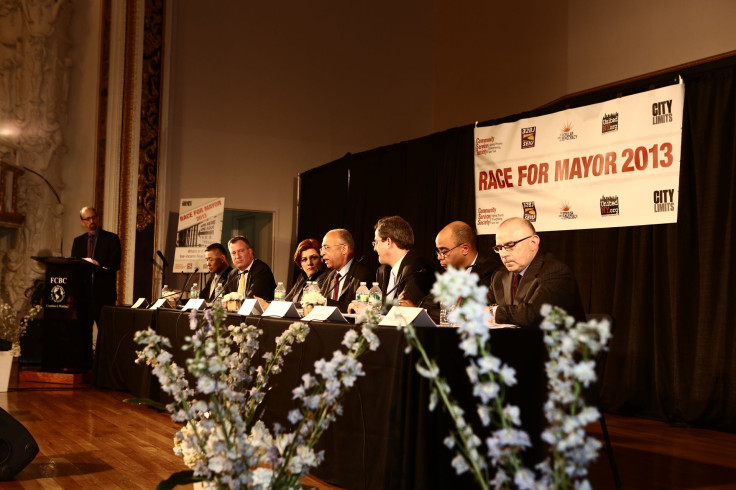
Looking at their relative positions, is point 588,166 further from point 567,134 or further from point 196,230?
point 196,230

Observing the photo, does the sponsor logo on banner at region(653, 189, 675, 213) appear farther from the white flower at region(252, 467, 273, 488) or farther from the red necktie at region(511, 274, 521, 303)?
the white flower at region(252, 467, 273, 488)

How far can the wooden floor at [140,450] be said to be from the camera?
2852 mm

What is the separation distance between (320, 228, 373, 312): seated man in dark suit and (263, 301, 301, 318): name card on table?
0.92 m

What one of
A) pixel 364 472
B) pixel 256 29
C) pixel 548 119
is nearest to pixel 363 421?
pixel 364 472

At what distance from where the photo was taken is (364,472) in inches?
93.9

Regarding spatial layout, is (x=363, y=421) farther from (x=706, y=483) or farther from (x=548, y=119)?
(x=548, y=119)

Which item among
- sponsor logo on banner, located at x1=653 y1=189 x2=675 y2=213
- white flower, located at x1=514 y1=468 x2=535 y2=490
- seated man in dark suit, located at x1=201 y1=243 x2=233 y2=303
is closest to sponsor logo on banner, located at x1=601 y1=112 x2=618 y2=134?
sponsor logo on banner, located at x1=653 y1=189 x2=675 y2=213

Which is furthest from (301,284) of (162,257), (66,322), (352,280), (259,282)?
(162,257)

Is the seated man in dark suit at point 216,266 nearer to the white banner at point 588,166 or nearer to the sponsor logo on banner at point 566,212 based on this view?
the white banner at point 588,166

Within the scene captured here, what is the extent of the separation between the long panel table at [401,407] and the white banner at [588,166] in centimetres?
224

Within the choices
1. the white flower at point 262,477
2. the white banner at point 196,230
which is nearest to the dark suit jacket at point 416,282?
the white flower at point 262,477

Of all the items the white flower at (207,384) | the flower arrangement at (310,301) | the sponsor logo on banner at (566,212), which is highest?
the sponsor logo on banner at (566,212)

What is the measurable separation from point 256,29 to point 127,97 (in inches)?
67.5

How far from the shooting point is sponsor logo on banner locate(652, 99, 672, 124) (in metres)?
4.30
